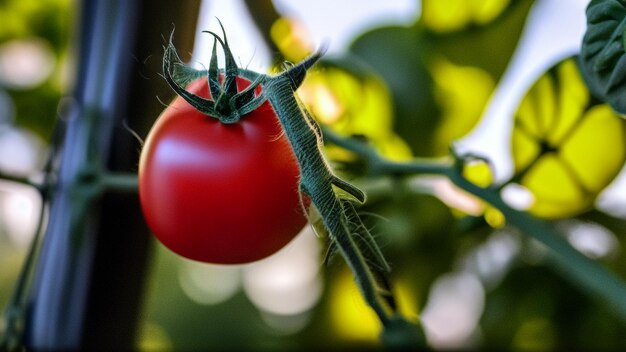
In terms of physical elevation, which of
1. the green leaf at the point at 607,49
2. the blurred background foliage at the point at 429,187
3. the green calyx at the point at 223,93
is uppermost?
the green leaf at the point at 607,49

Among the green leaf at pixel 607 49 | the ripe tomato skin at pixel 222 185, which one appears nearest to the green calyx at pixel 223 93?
the ripe tomato skin at pixel 222 185

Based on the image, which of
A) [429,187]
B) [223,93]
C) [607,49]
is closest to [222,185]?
[223,93]

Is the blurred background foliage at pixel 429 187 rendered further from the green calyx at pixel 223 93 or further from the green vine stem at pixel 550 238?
the green calyx at pixel 223 93

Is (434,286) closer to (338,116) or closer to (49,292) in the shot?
(338,116)

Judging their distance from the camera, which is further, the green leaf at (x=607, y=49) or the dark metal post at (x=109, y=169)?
the dark metal post at (x=109, y=169)

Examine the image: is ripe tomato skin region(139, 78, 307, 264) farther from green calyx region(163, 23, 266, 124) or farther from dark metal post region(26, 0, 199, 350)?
dark metal post region(26, 0, 199, 350)

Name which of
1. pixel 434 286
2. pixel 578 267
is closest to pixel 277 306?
pixel 434 286

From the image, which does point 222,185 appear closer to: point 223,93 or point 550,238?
point 223,93
